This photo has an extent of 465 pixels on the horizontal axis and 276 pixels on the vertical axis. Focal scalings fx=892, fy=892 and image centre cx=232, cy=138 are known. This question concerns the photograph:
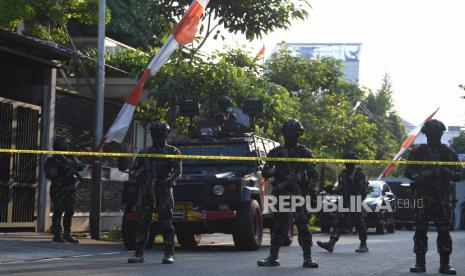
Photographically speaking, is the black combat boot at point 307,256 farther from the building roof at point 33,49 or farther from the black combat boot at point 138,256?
the building roof at point 33,49

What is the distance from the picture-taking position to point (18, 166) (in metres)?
16.9

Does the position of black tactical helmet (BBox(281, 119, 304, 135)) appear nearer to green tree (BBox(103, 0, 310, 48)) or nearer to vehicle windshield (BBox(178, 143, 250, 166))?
vehicle windshield (BBox(178, 143, 250, 166))


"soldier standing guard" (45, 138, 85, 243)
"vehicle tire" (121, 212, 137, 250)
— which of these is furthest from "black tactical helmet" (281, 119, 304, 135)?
"soldier standing guard" (45, 138, 85, 243)

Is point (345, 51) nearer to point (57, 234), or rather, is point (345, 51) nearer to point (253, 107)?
point (253, 107)

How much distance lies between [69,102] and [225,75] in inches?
137

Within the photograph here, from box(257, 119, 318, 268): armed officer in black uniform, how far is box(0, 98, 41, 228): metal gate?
22.3ft

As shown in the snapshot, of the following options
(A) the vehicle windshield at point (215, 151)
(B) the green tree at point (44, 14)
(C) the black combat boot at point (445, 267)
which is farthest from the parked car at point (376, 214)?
(C) the black combat boot at point (445, 267)

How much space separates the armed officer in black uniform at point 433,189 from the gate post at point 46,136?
8.88 m

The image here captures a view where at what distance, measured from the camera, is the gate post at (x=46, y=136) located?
17.5m

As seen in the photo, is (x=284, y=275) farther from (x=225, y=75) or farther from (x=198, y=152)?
(x=225, y=75)

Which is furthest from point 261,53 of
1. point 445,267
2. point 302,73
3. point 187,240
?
point 445,267

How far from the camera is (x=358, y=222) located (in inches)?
611

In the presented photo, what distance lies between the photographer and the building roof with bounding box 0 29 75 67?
1532 centimetres

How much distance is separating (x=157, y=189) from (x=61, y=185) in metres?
4.18
